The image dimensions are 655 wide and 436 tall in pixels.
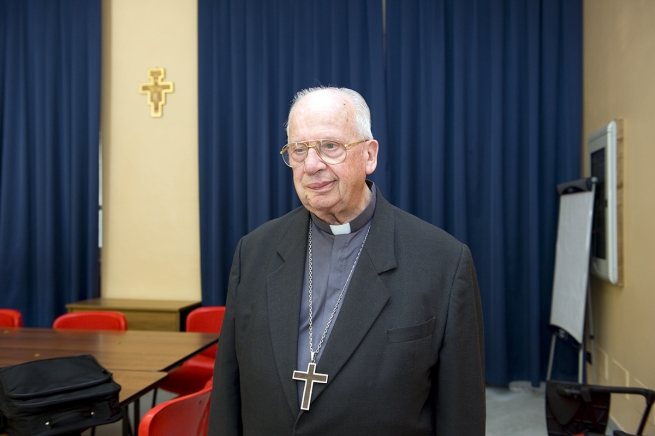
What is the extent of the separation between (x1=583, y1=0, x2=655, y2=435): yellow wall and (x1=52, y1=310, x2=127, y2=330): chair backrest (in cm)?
307

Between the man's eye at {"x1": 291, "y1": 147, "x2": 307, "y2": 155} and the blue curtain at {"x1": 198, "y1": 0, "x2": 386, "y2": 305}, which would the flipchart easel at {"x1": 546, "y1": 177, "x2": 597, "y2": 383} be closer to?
the blue curtain at {"x1": 198, "y1": 0, "x2": 386, "y2": 305}

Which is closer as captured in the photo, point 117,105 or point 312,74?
point 312,74

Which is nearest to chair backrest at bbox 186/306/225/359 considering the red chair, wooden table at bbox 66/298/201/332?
the red chair

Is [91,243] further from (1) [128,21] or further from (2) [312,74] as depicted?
(2) [312,74]

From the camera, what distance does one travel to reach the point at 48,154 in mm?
4793

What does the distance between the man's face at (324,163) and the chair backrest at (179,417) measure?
0.89 metres

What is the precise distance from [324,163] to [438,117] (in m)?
3.21

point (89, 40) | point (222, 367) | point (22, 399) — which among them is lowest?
point (22, 399)

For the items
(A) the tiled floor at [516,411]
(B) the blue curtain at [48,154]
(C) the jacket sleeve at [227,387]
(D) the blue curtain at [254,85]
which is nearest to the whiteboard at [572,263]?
(A) the tiled floor at [516,411]

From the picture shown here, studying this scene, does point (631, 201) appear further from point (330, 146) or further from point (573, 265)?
point (330, 146)

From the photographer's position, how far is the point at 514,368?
4.27 meters

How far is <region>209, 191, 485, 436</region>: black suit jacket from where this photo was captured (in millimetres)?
1171

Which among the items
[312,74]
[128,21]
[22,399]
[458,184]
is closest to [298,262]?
[22,399]

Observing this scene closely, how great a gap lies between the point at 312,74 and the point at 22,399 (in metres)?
3.48
